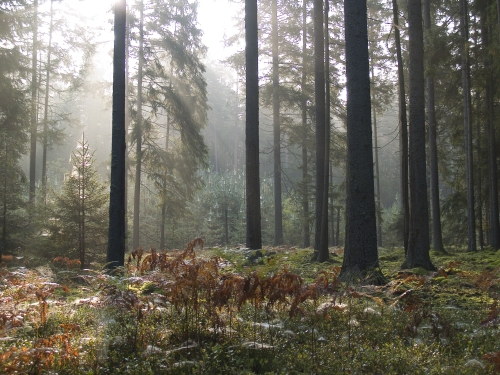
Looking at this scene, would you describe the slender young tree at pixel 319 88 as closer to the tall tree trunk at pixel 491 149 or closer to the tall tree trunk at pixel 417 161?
the tall tree trunk at pixel 417 161

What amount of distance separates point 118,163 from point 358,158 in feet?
18.4

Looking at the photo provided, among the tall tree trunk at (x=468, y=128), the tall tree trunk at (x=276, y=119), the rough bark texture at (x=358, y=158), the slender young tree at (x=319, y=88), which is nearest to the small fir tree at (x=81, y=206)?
the slender young tree at (x=319, y=88)

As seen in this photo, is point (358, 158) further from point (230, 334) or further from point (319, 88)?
point (319, 88)

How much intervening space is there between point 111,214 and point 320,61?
8.03 m

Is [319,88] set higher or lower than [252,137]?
higher

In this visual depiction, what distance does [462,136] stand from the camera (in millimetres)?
16938

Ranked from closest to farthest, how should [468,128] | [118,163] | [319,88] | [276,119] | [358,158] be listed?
1. [358,158]
2. [118,163]
3. [319,88]
4. [468,128]
5. [276,119]

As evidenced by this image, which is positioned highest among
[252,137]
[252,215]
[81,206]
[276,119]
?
[276,119]

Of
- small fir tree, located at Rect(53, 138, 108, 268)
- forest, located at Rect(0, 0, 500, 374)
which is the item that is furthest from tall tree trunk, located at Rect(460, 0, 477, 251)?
small fir tree, located at Rect(53, 138, 108, 268)

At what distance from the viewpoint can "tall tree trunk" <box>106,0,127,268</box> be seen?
1041 cm

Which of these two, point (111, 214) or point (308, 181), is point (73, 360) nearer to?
point (111, 214)

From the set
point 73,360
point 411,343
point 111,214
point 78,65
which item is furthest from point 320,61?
point 78,65

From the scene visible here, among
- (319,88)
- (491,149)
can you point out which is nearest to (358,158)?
(319,88)

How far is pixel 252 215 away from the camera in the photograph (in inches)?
437
